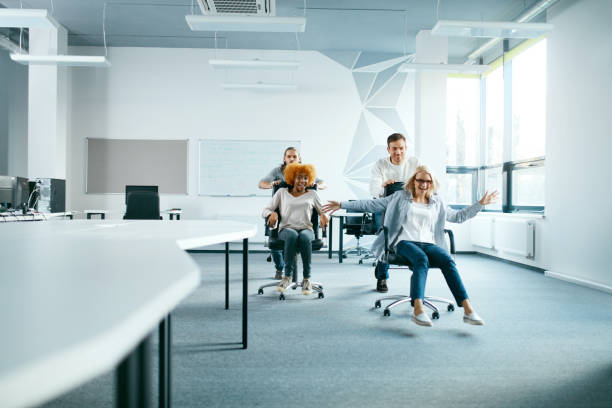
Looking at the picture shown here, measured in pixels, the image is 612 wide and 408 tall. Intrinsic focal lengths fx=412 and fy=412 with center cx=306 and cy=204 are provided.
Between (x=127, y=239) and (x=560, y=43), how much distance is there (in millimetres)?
4963

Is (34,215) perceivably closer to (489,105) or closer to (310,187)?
(310,187)

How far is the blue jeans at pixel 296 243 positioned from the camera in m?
3.31

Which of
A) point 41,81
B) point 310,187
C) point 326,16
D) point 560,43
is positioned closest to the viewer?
point 310,187

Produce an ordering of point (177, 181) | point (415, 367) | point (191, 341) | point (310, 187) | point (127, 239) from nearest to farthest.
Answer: point (127, 239), point (415, 367), point (191, 341), point (310, 187), point (177, 181)

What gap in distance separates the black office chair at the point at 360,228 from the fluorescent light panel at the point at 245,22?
2.05m

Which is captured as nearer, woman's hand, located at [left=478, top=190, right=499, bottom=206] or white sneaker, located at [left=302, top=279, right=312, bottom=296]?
woman's hand, located at [left=478, top=190, right=499, bottom=206]

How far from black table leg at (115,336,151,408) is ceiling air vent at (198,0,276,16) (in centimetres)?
383

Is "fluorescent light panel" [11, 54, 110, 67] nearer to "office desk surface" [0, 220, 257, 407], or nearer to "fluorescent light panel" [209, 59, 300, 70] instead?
"fluorescent light panel" [209, 59, 300, 70]

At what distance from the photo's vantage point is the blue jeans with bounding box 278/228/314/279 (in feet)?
10.9

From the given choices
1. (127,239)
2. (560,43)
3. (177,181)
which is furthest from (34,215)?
(560,43)

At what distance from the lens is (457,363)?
207cm

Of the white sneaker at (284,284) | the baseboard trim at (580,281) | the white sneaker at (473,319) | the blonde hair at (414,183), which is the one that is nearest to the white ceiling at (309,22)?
the blonde hair at (414,183)

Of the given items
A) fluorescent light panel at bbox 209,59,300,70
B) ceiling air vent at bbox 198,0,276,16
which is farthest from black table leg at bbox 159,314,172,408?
fluorescent light panel at bbox 209,59,300,70

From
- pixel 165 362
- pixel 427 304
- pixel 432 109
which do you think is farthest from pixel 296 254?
pixel 432 109
